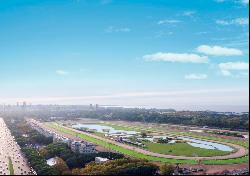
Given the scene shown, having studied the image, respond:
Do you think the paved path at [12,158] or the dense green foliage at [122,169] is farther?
the paved path at [12,158]

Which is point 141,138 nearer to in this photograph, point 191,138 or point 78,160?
point 191,138

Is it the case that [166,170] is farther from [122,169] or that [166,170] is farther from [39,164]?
[39,164]

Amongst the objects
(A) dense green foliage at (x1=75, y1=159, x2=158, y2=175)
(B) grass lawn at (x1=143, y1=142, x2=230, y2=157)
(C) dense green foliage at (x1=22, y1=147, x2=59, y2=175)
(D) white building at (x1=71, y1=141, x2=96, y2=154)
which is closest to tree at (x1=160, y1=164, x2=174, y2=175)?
(A) dense green foliage at (x1=75, y1=159, x2=158, y2=175)

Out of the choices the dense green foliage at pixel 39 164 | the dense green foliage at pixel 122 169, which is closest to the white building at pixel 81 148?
the dense green foliage at pixel 39 164

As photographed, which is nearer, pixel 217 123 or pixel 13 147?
pixel 13 147

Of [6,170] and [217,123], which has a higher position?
[217,123]

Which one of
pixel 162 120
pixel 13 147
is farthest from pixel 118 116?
pixel 13 147

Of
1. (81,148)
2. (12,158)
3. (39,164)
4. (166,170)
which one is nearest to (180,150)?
(81,148)

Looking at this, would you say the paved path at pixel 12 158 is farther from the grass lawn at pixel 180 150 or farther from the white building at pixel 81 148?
the grass lawn at pixel 180 150
